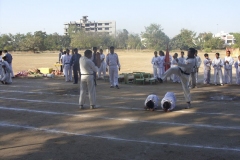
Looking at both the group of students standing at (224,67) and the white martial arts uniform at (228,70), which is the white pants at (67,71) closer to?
the group of students standing at (224,67)

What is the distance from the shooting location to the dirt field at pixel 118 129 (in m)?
6.11

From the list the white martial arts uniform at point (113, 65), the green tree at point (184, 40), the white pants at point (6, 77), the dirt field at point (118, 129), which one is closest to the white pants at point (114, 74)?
the white martial arts uniform at point (113, 65)

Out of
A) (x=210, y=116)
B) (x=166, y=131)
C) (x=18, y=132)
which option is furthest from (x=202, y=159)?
(x=18, y=132)

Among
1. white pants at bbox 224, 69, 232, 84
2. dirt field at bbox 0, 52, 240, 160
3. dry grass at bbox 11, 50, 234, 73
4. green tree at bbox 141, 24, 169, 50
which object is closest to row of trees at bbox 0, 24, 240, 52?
green tree at bbox 141, 24, 169, 50

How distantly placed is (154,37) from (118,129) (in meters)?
101

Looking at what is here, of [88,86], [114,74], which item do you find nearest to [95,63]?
[114,74]

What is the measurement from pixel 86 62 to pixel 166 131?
12.8 feet

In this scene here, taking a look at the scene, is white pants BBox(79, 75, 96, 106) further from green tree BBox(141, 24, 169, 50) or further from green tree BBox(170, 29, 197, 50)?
green tree BBox(141, 24, 169, 50)

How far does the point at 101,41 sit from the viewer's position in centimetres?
9856

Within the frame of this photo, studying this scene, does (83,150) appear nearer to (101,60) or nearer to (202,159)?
(202,159)

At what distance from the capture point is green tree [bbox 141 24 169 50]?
332 ft

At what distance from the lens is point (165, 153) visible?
601cm

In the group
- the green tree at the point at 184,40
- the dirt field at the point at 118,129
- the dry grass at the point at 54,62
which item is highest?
the green tree at the point at 184,40

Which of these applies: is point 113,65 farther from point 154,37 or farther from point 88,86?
point 154,37
